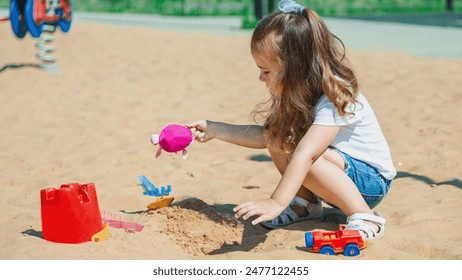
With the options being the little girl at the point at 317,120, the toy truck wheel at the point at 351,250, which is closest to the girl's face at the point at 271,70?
the little girl at the point at 317,120

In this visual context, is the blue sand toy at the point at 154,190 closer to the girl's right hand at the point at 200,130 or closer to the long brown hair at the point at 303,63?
the girl's right hand at the point at 200,130

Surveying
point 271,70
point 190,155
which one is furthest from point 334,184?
point 190,155

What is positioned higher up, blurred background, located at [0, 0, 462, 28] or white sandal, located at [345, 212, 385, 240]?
white sandal, located at [345, 212, 385, 240]

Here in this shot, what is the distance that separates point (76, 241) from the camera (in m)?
2.89

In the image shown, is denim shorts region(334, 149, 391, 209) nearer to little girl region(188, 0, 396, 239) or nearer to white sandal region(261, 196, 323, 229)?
little girl region(188, 0, 396, 239)

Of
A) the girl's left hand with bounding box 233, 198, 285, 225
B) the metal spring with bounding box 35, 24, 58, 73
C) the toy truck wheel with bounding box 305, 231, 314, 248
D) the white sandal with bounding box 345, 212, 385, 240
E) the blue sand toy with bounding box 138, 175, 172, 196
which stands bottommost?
the metal spring with bounding box 35, 24, 58, 73

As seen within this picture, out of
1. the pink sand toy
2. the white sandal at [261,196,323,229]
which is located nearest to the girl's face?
the pink sand toy

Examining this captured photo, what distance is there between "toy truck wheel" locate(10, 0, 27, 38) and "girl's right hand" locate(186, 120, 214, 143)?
4.72 meters

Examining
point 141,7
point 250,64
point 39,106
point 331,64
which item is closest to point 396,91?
point 250,64

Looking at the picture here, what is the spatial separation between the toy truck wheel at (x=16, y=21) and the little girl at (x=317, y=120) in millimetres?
5002

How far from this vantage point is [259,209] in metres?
2.66

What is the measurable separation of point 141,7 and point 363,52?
36.5ft

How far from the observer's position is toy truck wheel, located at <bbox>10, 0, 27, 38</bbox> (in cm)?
735

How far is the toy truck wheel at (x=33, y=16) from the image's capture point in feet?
24.6
